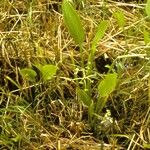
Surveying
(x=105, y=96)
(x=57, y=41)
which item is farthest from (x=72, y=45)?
(x=105, y=96)

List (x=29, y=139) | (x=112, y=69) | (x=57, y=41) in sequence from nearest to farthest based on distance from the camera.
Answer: (x=29, y=139), (x=112, y=69), (x=57, y=41)

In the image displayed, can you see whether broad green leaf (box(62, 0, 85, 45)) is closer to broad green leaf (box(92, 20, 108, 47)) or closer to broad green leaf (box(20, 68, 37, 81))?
broad green leaf (box(92, 20, 108, 47))

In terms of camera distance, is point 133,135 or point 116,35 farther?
point 116,35

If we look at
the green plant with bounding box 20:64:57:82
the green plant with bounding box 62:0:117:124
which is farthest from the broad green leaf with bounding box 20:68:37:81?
the green plant with bounding box 62:0:117:124

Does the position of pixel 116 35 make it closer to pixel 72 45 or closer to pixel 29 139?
pixel 72 45

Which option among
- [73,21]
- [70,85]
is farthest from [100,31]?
[70,85]

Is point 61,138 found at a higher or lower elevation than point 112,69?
lower

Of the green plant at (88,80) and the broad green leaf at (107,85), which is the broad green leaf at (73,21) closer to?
the green plant at (88,80)
